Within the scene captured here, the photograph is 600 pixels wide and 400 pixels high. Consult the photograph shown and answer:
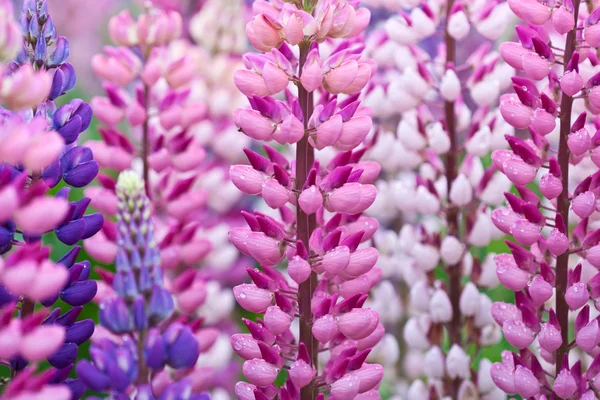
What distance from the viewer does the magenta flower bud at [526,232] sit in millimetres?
555

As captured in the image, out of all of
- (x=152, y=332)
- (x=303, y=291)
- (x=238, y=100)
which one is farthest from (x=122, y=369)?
(x=238, y=100)

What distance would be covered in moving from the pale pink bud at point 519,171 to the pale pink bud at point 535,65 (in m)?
0.06

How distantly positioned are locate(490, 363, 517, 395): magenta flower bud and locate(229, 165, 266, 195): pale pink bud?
233mm

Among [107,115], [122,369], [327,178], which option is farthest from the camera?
[107,115]

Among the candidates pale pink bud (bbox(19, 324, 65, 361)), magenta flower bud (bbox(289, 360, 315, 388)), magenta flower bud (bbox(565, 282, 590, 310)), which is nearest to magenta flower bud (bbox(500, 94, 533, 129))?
magenta flower bud (bbox(565, 282, 590, 310))

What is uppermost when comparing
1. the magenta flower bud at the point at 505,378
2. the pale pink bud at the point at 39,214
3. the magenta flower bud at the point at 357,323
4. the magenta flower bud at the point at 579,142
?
the pale pink bud at the point at 39,214

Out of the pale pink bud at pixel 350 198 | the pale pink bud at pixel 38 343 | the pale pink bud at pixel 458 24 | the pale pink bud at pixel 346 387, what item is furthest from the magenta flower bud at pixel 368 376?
the pale pink bud at pixel 458 24

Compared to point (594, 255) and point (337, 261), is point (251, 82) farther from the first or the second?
point (594, 255)

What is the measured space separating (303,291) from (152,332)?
5.2 inches

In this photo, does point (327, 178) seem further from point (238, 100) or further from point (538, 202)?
point (238, 100)

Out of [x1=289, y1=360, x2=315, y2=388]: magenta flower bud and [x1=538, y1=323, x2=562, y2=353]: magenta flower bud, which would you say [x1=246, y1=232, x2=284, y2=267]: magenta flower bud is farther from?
[x1=538, y1=323, x2=562, y2=353]: magenta flower bud

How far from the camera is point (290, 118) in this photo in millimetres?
506

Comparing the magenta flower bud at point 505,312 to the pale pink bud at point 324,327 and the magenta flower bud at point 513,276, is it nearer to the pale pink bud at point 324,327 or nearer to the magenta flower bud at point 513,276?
the magenta flower bud at point 513,276

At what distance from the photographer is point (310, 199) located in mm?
503
